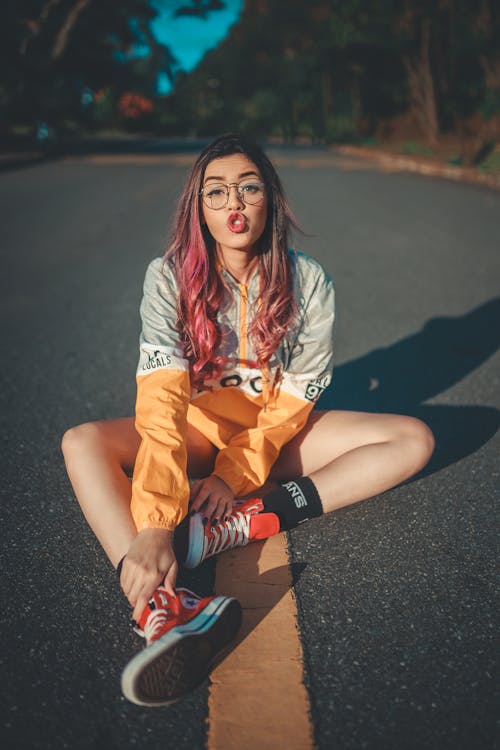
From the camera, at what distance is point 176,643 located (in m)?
1.41

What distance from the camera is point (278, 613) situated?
5.72 feet

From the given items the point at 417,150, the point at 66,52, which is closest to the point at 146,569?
the point at 417,150

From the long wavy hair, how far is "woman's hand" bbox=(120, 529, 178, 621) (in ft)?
2.48

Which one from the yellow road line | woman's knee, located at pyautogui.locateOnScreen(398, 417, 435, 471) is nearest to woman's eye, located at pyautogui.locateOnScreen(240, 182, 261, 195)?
woman's knee, located at pyautogui.locateOnScreen(398, 417, 435, 471)

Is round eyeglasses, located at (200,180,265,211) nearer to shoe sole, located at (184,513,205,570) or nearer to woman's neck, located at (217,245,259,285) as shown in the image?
woman's neck, located at (217,245,259,285)

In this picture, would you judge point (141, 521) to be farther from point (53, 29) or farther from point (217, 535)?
point (53, 29)

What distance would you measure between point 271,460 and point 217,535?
38 centimetres

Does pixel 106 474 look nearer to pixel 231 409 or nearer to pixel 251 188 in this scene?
pixel 231 409

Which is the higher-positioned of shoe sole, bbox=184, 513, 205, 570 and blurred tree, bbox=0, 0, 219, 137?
blurred tree, bbox=0, 0, 219, 137

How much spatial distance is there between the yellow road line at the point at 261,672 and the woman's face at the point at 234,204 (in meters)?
1.14

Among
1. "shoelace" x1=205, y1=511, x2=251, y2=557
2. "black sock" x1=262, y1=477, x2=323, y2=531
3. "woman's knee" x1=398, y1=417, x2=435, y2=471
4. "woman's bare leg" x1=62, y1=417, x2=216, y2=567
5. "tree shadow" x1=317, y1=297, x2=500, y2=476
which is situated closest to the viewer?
"woman's bare leg" x1=62, y1=417, x2=216, y2=567

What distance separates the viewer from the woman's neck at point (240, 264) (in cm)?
224

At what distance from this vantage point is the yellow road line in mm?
1362

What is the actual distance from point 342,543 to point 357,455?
32cm
